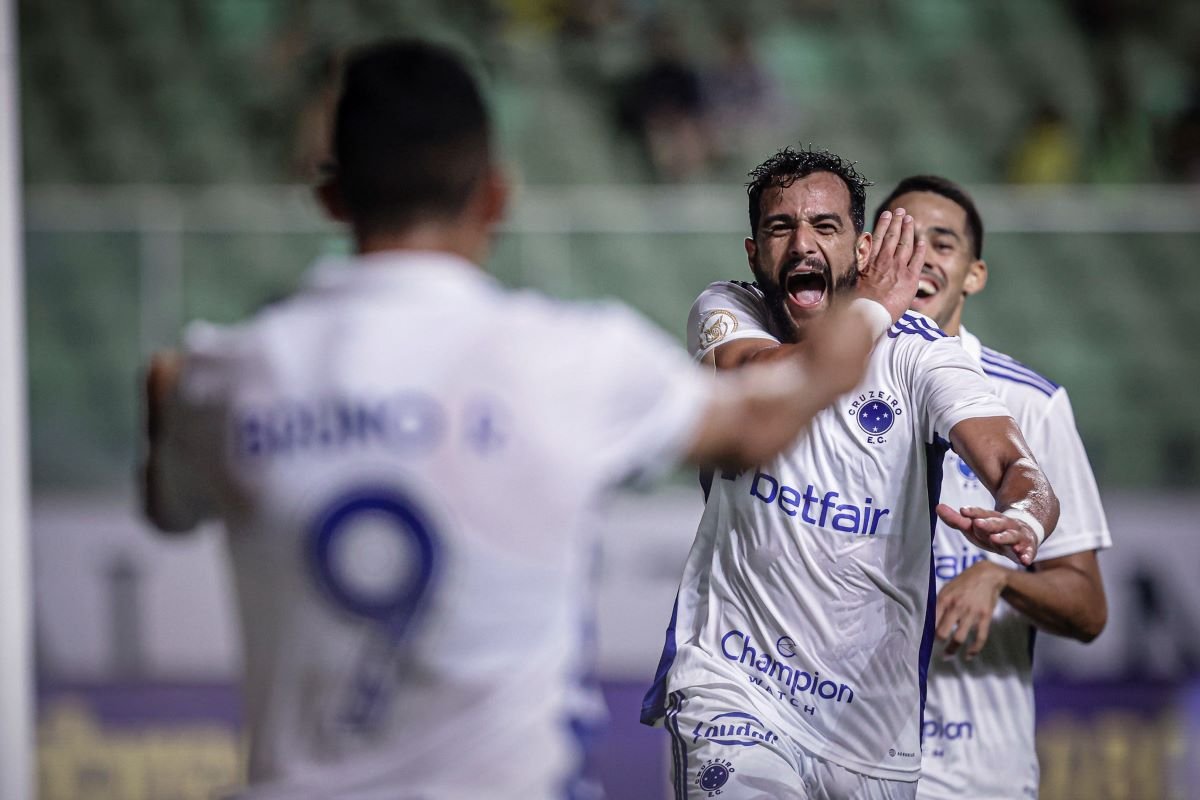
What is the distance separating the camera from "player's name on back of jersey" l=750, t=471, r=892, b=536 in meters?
3.33

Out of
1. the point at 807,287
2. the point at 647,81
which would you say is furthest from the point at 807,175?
the point at 647,81

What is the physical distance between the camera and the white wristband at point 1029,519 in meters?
2.82

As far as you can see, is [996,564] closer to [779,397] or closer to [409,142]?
[779,397]

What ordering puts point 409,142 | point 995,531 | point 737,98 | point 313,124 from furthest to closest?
point 737,98
point 313,124
point 995,531
point 409,142

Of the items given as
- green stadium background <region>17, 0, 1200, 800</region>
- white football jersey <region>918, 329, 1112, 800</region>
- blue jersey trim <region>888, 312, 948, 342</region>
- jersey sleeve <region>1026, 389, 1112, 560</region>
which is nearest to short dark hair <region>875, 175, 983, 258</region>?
white football jersey <region>918, 329, 1112, 800</region>

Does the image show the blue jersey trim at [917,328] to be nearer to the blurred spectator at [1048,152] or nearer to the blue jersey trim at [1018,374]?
the blue jersey trim at [1018,374]

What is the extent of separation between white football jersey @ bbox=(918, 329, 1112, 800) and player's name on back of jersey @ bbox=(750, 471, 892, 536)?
2.17 ft

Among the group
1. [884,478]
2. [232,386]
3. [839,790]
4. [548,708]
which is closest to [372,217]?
[232,386]

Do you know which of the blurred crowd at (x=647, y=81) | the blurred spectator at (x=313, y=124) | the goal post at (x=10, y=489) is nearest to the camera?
the goal post at (x=10, y=489)

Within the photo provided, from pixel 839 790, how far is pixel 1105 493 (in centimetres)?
457

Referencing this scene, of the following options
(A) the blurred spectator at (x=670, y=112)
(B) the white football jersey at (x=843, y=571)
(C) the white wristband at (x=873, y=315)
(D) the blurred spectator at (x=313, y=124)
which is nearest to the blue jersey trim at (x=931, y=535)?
(B) the white football jersey at (x=843, y=571)

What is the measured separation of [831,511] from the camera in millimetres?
3338

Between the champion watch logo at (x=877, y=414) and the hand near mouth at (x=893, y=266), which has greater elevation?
the hand near mouth at (x=893, y=266)

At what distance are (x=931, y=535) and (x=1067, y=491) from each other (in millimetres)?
747
